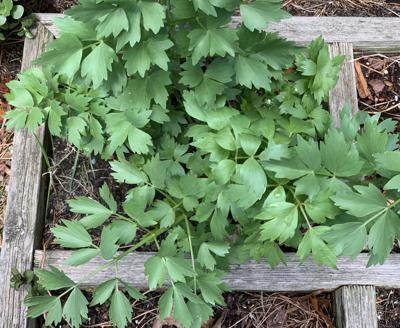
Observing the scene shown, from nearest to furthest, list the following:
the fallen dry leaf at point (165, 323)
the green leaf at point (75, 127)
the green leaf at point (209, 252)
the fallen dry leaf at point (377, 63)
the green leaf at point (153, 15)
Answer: the green leaf at point (153, 15)
the green leaf at point (209, 252)
the green leaf at point (75, 127)
the fallen dry leaf at point (165, 323)
the fallen dry leaf at point (377, 63)

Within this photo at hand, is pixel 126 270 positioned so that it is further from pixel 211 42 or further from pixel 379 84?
pixel 379 84

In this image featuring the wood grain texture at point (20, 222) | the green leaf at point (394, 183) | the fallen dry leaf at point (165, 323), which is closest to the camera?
the green leaf at point (394, 183)

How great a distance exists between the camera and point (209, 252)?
5.73 ft

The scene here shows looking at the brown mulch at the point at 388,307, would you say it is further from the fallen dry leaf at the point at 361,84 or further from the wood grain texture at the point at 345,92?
the fallen dry leaf at the point at 361,84

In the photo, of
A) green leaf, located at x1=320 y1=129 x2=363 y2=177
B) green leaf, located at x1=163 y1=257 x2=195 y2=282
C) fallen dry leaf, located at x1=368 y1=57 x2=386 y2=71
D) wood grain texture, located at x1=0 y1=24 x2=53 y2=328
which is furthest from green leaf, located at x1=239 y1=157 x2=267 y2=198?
fallen dry leaf, located at x1=368 y1=57 x2=386 y2=71

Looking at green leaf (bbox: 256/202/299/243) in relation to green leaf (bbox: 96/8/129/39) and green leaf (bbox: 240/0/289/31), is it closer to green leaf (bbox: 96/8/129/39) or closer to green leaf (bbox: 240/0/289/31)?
green leaf (bbox: 240/0/289/31)

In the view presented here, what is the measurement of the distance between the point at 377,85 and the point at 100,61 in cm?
129

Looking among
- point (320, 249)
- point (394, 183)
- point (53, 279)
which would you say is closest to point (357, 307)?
point (320, 249)

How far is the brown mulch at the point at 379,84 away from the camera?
2.30 meters

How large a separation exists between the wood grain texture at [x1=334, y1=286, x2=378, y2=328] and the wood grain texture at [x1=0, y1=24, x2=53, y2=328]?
3.88 feet

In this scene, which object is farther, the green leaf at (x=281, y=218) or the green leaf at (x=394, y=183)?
the green leaf at (x=281, y=218)

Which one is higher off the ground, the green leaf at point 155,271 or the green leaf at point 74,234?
the green leaf at point 74,234

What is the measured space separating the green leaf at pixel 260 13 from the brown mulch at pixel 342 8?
2.95 ft

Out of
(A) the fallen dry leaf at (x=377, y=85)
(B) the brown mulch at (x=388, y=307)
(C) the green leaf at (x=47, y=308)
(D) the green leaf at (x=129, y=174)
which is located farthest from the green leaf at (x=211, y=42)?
(B) the brown mulch at (x=388, y=307)
